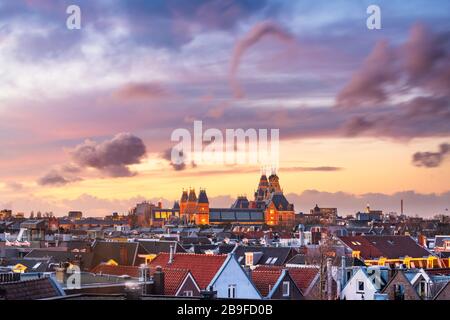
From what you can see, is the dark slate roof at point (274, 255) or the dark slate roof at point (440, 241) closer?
the dark slate roof at point (274, 255)

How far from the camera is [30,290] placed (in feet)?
33.8

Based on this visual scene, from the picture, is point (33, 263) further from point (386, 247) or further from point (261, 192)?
point (261, 192)

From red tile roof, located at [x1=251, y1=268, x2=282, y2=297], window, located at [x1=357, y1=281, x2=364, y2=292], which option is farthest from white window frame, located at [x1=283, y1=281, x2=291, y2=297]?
window, located at [x1=357, y1=281, x2=364, y2=292]

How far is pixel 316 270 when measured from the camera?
21.1m

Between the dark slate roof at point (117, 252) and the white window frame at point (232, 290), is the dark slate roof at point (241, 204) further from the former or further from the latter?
the white window frame at point (232, 290)

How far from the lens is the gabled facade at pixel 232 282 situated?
60.3ft

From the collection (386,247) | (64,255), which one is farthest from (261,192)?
(64,255)

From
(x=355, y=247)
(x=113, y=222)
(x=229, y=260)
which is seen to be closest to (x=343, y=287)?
(x=229, y=260)

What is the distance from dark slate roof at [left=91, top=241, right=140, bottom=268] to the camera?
3469 centimetres

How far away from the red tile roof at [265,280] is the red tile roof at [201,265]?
3.16 feet

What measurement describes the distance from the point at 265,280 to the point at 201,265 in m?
1.74

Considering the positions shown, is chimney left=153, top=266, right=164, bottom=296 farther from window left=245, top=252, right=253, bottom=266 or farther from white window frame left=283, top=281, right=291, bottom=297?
window left=245, top=252, right=253, bottom=266

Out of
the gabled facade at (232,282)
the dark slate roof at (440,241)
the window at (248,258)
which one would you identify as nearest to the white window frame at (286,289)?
the gabled facade at (232,282)
